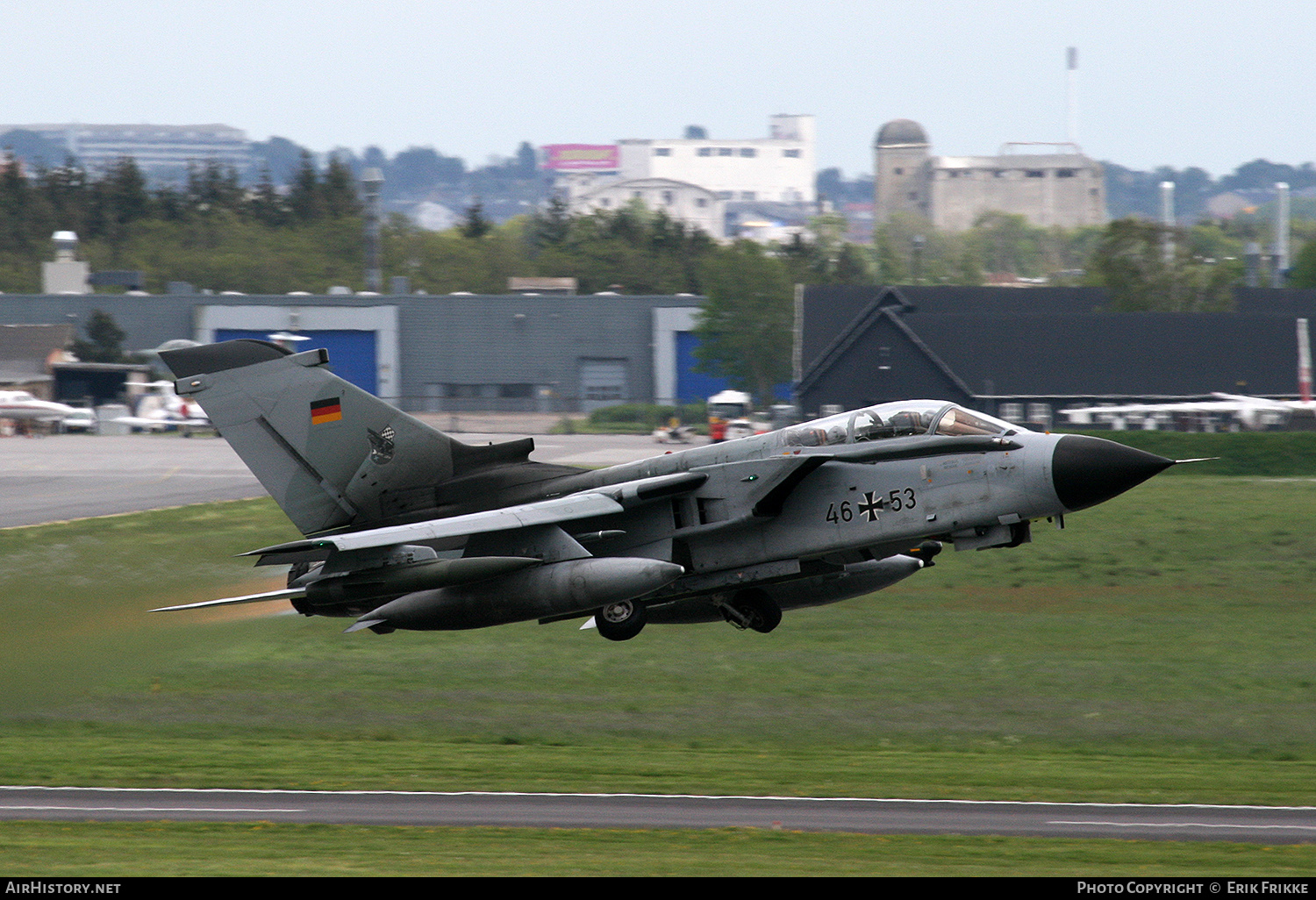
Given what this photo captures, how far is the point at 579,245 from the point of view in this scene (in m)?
127

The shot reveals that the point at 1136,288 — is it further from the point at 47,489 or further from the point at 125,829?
the point at 125,829

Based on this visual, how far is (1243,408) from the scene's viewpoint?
63.3m

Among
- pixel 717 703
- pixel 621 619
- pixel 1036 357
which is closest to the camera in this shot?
pixel 621 619

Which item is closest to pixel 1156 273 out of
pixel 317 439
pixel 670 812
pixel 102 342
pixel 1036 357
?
pixel 1036 357

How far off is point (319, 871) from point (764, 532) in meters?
7.49

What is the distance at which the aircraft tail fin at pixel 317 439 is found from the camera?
21375 millimetres

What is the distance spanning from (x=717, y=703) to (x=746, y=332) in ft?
184

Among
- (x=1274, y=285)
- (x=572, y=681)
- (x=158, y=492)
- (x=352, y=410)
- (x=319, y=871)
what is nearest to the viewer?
(x=319, y=871)

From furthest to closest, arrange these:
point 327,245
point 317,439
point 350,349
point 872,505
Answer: point 327,245 < point 350,349 < point 317,439 < point 872,505

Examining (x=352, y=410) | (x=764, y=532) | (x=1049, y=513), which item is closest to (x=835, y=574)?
(x=764, y=532)

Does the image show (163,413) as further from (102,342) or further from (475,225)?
(475,225)

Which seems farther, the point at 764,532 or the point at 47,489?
the point at 47,489

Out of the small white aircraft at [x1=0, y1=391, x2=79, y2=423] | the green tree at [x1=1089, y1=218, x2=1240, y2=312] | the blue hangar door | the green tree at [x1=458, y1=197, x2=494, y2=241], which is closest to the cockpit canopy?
the small white aircraft at [x1=0, y1=391, x2=79, y2=423]

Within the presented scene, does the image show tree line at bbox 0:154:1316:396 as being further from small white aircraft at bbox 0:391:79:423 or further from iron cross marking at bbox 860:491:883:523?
iron cross marking at bbox 860:491:883:523
